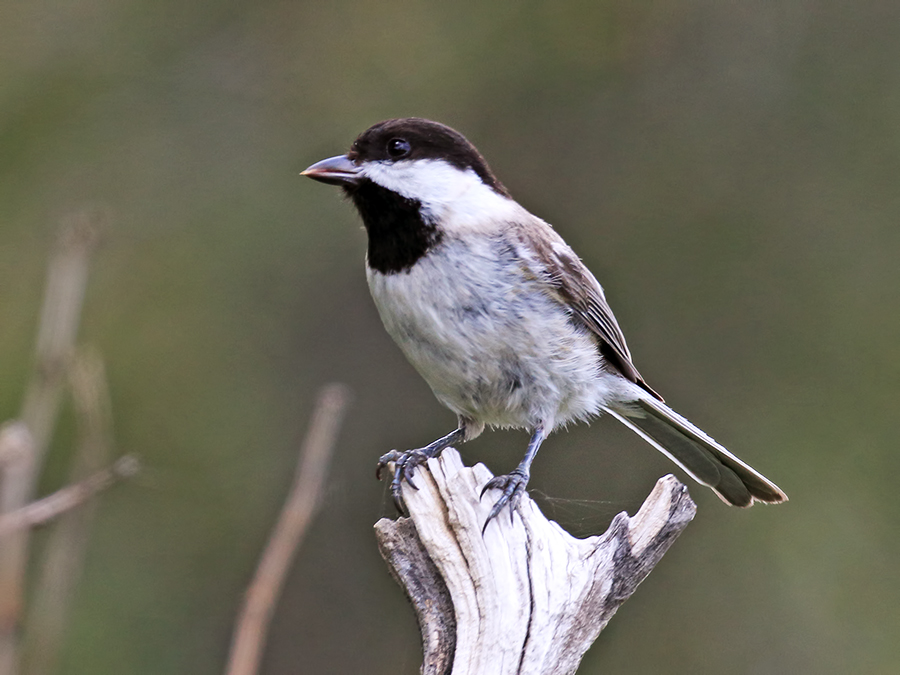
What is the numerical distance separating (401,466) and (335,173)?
0.92 m

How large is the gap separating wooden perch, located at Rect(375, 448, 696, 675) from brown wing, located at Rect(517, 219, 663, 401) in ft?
3.17

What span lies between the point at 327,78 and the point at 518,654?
5.38 meters

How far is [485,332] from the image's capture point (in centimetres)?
342

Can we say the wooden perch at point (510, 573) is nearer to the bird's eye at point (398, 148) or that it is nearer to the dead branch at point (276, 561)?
the dead branch at point (276, 561)

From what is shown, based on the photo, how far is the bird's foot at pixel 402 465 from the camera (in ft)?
10.7

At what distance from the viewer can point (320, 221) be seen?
7168mm

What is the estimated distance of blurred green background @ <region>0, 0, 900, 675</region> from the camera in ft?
21.1

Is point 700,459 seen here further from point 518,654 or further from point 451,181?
point 518,654

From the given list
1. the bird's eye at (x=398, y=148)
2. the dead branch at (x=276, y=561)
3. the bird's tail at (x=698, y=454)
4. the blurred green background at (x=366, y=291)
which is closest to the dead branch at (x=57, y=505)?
the dead branch at (x=276, y=561)

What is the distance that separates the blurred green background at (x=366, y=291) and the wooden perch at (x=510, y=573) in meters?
3.40

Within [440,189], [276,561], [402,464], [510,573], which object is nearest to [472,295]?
[440,189]

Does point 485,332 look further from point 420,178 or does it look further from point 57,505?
point 57,505

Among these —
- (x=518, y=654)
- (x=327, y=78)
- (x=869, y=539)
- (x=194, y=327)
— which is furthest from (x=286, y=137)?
(x=518, y=654)

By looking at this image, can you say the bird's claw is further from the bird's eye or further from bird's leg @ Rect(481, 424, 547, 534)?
the bird's eye
